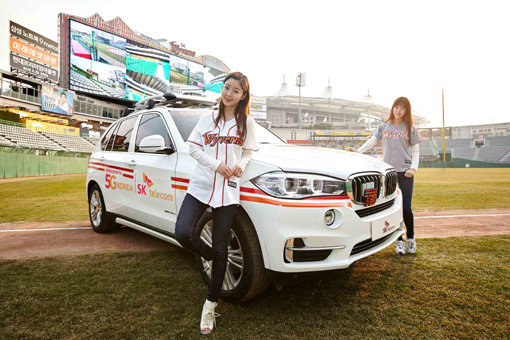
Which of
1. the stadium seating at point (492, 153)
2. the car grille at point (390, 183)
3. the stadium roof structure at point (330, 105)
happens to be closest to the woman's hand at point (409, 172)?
the car grille at point (390, 183)

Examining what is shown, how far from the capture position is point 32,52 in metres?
40.6

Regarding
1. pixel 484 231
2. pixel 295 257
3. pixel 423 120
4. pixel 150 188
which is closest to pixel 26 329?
pixel 150 188

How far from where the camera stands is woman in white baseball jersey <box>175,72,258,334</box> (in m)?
2.29

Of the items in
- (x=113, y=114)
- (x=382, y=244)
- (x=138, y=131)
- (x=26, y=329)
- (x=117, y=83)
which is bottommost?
(x=26, y=329)

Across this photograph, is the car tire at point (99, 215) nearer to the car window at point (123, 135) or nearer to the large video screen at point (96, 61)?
the car window at point (123, 135)

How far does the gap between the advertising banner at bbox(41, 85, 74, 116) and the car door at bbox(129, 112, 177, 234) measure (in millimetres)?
45131

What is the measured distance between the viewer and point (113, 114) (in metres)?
53.1

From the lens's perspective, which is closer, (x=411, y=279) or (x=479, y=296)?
(x=479, y=296)

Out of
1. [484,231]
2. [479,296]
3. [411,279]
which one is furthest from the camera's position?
[484,231]

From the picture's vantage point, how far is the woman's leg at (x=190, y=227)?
7.61 ft

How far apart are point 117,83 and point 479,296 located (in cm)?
5258

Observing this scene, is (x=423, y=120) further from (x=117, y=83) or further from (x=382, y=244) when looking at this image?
→ (x=382, y=244)

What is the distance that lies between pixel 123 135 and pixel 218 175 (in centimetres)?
273

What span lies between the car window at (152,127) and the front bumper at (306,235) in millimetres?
1550
